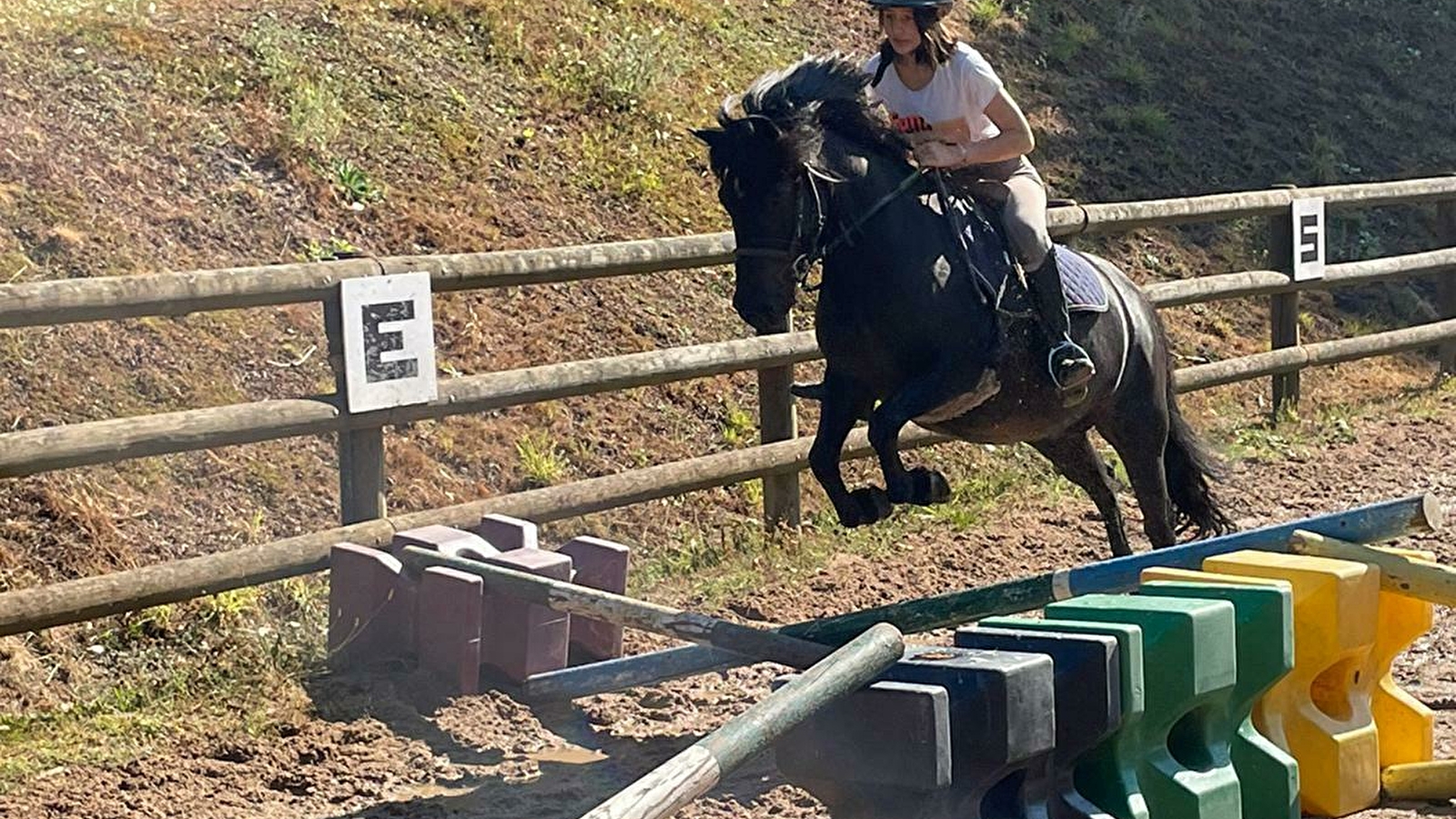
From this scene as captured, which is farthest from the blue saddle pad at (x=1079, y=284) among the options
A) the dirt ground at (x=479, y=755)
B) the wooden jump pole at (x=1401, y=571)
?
the wooden jump pole at (x=1401, y=571)

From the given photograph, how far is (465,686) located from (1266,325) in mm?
8865

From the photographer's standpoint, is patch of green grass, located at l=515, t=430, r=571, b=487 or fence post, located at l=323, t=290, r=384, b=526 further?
patch of green grass, located at l=515, t=430, r=571, b=487

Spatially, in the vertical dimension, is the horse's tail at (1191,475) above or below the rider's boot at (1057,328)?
below

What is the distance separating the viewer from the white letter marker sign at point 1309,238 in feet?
38.3

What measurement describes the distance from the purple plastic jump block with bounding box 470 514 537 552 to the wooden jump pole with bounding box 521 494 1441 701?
4.28ft

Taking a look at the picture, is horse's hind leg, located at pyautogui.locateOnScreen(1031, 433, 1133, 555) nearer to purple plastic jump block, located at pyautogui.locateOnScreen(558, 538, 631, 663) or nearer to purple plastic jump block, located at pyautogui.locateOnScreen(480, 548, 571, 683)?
purple plastic jump block, located at pyautogui.locateOnScreen(558, 538, 631, 663)

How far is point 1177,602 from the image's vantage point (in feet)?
15.1

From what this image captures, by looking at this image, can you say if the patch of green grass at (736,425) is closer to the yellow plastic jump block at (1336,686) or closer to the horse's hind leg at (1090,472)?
the horse's hind leg at (1090,472)

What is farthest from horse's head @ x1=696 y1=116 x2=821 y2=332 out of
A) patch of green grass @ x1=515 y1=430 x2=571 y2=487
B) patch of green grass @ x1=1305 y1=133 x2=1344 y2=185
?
patch of green grass @ x1=1305 y1=133 x2=1344 y2=185

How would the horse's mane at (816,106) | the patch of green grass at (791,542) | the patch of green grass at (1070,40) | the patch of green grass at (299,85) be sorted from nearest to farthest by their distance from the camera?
the horse's mane at (816,106) < the patch of green grass at (791,542) < the patch of green grass at (299,85) < the patch of green grass at (1070,40)

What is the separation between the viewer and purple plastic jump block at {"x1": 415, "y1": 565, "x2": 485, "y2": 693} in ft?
20.3

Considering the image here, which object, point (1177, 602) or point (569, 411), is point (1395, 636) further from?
point (569, 411)

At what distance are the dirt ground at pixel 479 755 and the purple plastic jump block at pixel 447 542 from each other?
0.49 meters

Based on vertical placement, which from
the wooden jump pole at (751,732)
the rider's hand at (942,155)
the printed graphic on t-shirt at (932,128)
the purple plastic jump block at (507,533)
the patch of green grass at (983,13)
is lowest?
the purple plastic jump block at (507,533)
